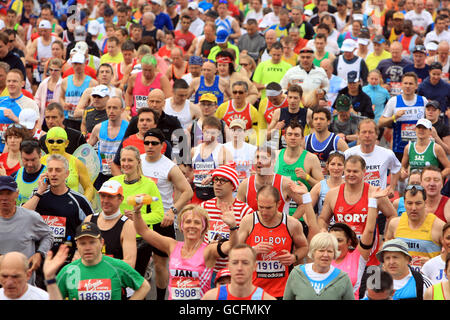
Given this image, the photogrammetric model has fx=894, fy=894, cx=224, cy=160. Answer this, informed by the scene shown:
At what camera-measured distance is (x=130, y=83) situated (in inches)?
536

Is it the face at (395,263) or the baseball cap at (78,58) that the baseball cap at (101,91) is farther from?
the face at (395,263)

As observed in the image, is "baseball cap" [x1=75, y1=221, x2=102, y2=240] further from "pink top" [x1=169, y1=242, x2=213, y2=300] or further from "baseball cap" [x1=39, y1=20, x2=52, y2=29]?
"baseball cap" [x1=39, y1=20, x2=52, y2=29]

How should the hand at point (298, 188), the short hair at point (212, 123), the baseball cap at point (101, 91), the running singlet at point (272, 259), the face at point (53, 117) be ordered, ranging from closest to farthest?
the running singlet at point (272, 259)
the hand at point (298, 188)
the face at point (53, 117)
the short hair at point (212, 123)
the baseball cap at point (101, 91)

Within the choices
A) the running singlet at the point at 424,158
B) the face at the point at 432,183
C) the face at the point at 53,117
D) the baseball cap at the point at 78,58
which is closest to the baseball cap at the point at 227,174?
the face at the point at 432,183

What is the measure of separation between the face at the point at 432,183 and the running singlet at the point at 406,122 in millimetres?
3470

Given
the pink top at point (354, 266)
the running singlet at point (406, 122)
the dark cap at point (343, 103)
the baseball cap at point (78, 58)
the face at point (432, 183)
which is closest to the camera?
the pink top at point (354, 266)

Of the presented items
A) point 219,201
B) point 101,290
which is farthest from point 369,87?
point 101,290

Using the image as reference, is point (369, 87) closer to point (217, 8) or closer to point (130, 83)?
point (130, 83)

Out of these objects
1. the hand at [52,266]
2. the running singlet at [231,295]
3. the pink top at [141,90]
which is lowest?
the running singlet at [231,295]

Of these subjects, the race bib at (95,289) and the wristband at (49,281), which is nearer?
the wristband at (49,281)

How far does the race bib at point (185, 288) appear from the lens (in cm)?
759

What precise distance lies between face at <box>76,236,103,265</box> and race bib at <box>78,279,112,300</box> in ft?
0.53

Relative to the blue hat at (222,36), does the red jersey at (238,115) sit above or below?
below

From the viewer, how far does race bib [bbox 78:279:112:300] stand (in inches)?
280
